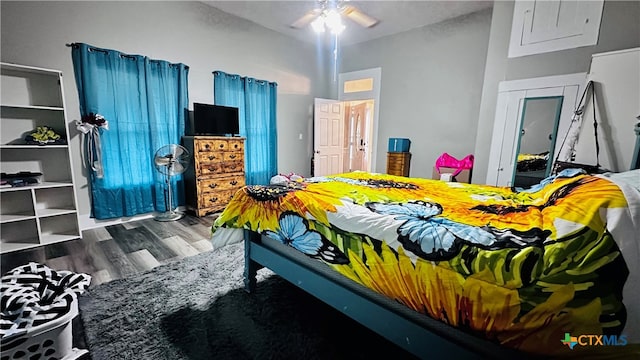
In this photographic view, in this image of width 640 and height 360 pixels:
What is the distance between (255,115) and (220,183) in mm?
1361

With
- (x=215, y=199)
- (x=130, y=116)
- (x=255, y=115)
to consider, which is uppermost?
(x=255, y=115)

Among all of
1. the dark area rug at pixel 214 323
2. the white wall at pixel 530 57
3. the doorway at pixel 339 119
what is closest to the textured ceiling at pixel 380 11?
the white wall at pixel 530 57

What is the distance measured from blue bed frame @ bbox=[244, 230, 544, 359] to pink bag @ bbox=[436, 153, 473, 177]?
3.06 meters

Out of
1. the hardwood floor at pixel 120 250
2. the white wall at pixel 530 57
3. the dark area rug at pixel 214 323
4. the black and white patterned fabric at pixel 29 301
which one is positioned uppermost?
the white wall at pixel 530 57

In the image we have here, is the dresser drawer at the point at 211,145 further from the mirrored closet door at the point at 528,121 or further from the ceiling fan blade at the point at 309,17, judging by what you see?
the mirrored closet door at the point at 528,121

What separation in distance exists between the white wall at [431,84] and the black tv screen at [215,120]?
2637mm

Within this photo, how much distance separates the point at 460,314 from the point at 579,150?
277 cm

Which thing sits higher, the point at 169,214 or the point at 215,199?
the point at 215,199

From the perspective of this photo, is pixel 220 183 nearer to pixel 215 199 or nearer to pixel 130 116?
pixel 215 199

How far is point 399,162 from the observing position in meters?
4.42

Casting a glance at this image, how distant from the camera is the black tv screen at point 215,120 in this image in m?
3.52

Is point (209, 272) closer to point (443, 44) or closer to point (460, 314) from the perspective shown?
point (460, 314)

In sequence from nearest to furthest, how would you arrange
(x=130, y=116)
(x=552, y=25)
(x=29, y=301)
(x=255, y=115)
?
(x=29, y=301)
(x=552, y=25)
(x=130, y=116)
(x=255, y=115)

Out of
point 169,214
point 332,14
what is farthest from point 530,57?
point 169,214
